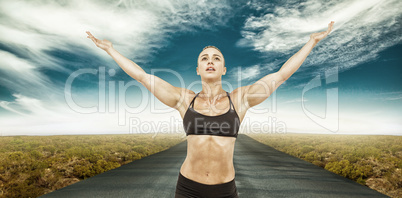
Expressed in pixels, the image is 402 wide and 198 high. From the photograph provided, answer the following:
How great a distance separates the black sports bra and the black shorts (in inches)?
19.7

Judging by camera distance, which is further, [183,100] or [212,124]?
[183,100]

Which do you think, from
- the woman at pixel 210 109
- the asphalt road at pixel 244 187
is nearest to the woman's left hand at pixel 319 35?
the woman at pixel 210 109

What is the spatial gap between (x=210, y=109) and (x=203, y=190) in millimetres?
842

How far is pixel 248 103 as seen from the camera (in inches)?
105

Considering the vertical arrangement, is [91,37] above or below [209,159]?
above

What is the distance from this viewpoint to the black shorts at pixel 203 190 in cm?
221

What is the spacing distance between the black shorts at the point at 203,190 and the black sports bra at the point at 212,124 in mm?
499

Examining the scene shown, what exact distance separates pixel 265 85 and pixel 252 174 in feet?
24.7

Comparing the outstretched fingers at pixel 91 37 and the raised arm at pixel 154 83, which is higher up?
the outstretched fingers at pixel 91 37

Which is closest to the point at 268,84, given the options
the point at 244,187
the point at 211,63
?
the point at 211,63

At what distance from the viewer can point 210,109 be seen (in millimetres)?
2535

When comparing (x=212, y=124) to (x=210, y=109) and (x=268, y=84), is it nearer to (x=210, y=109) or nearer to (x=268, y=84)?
(x=210, y=109)

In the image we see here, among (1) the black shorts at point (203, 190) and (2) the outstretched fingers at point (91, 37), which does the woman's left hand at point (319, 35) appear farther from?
(2) the outstretched fingers at point (91, 37)

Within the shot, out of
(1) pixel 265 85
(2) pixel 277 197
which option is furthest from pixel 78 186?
(1) pixel 265 85
